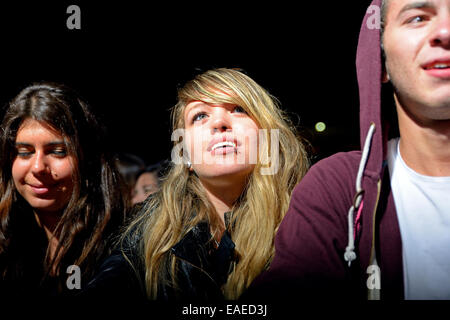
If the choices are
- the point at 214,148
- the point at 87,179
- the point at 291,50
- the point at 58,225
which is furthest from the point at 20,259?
the point at 291,50

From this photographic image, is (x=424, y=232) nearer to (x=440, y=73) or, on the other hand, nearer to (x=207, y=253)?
(x=440, y=73)

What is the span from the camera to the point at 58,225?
5.49 feet

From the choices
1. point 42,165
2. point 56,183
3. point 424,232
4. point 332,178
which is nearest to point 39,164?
point 42,165

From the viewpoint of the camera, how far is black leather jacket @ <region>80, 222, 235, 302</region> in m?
1.42

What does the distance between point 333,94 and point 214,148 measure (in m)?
0.87

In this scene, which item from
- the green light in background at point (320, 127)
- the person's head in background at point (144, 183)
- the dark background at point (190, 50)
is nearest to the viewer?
the dark background at point (190, 50)

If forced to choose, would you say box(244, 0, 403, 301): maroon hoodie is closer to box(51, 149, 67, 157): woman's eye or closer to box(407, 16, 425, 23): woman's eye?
box(407, 16, 425, 23): woman's eye

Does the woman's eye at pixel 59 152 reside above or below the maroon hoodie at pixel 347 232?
above

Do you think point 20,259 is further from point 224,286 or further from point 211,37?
point 211,37

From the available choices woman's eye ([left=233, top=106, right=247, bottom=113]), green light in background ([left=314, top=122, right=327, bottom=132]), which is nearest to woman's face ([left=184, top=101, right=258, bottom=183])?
woman's eye ([left=233, top=106, right=247, bottom=113])

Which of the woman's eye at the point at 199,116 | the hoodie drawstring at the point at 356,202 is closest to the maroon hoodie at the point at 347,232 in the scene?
the hoodie drawstring at the point at 356,202

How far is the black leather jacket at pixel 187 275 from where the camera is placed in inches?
56.0

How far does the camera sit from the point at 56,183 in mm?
1617

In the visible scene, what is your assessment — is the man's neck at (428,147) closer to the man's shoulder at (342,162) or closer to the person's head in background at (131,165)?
the man's shoulder at (342,162)
